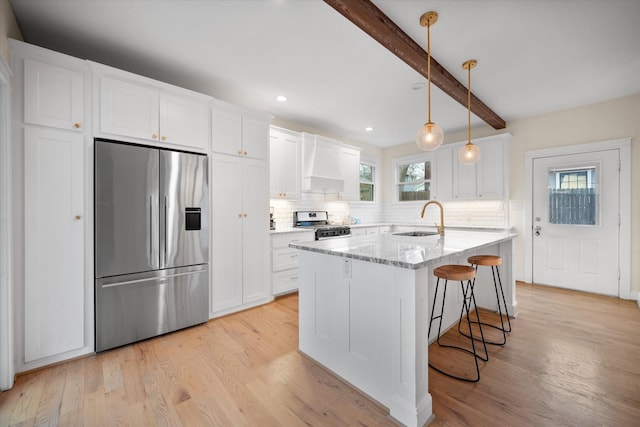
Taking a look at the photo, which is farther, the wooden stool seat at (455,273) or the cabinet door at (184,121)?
the cabinet door at (184,121)

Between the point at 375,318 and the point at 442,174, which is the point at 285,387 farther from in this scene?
the point at 442,174

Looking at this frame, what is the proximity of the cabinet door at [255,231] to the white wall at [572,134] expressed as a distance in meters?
3.90

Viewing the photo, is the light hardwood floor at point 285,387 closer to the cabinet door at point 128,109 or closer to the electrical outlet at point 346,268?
the electrical outlet at point 346,268

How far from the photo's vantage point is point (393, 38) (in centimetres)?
219

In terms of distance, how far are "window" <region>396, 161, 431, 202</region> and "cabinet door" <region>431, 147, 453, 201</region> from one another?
0.21 meters

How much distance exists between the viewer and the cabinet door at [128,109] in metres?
2.32

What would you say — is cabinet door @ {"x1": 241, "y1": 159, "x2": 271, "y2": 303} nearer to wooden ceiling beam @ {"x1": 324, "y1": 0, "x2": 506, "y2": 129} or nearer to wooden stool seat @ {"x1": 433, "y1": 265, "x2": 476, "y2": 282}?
wooden ceiling beam @ {"x1": 324, "y1": 0, "x2": 506, "y2": 129}

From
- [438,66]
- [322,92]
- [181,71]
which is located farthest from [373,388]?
[181,71]

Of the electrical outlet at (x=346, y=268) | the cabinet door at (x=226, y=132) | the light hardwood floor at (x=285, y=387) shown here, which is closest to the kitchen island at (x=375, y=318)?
the electrical outlet at (x=346, y=268)

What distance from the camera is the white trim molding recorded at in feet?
5.86

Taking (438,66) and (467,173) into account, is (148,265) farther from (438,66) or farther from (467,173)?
(467,173)

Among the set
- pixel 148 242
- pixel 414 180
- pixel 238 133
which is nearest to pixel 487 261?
pixel 238 133

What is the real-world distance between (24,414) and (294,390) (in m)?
1.61

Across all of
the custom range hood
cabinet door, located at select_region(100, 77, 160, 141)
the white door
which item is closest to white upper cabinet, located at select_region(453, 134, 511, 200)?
the white door
